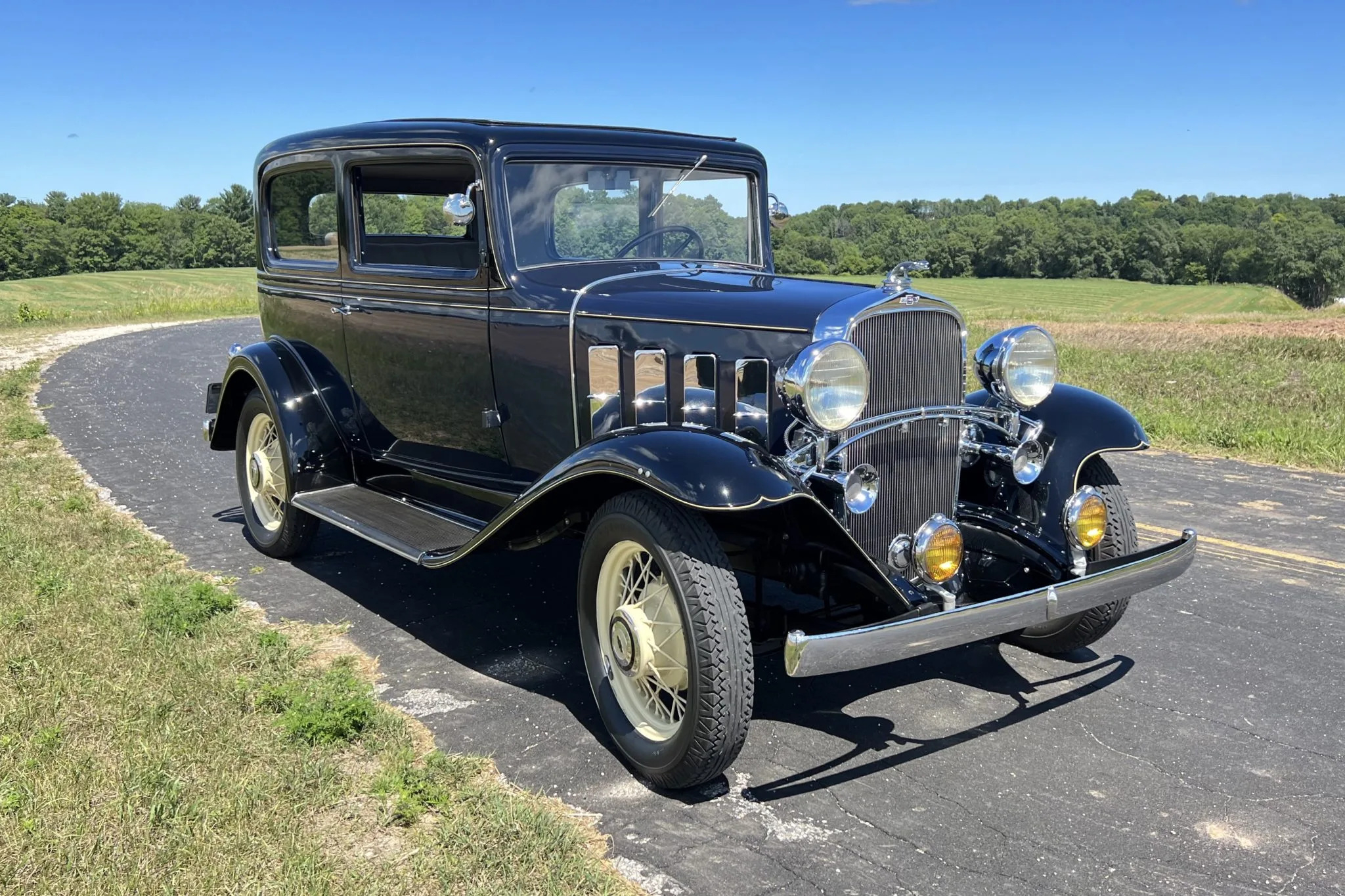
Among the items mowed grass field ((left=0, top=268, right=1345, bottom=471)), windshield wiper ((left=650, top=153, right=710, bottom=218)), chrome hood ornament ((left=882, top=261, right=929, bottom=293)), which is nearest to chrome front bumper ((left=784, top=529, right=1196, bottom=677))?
chrome hood ornament ((left=882, top=261, right=929, bottom=293))

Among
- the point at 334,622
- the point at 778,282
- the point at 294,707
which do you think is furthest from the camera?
the point at 334,622

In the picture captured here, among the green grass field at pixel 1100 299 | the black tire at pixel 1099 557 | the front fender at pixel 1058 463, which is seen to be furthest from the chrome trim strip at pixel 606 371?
the green grass field at pixel 1100 299

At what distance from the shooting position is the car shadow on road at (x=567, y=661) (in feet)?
11.4

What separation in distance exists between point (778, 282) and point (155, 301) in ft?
96.0

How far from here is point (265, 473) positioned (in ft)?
18.7

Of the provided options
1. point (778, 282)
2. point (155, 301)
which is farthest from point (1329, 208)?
point (778, 282)

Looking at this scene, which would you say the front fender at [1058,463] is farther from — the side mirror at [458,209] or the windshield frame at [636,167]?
the side mirror at [458,209]

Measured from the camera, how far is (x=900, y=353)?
11.6ft

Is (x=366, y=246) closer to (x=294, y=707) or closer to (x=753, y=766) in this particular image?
(x=294, y=707)

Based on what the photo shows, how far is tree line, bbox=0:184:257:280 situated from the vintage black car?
53034mm

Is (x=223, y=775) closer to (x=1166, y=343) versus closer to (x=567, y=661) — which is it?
(x=567, y=661)

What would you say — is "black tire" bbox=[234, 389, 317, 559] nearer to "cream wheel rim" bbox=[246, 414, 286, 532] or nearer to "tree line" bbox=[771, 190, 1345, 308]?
"cream wheel rim" bbox=[246, 414, 286, 532]

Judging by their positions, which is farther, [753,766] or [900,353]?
[900,353]

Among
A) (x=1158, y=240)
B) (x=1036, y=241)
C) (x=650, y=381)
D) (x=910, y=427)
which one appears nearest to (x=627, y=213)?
(x=650, y=381)
